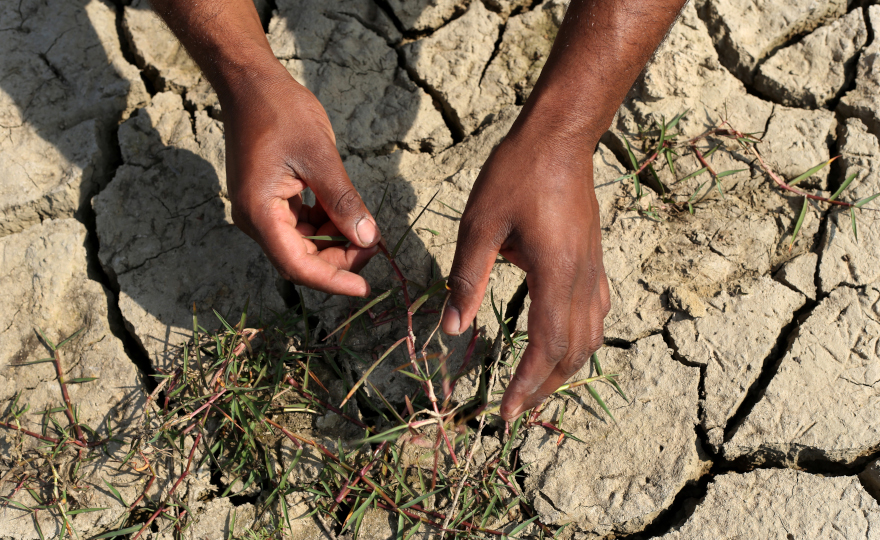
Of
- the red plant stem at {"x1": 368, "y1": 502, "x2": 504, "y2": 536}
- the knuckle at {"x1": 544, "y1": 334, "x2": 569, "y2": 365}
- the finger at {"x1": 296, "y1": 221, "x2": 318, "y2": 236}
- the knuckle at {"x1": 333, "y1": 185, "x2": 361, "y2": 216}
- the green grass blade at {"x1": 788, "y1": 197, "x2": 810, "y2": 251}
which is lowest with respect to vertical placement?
the red plant stem at {"x1": 368, "y1": 502, "x2": 504, "y2": 536}

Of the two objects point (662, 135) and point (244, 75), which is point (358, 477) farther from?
point (662, 135)

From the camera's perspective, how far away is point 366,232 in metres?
1.69

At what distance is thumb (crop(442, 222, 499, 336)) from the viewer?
1.56 meters

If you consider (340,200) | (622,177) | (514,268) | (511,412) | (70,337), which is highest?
(622,177)

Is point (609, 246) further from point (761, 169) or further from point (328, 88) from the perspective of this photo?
point (328, 88)

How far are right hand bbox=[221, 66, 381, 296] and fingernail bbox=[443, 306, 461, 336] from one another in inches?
10.8

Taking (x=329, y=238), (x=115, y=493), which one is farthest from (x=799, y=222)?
(x=115, y=493)

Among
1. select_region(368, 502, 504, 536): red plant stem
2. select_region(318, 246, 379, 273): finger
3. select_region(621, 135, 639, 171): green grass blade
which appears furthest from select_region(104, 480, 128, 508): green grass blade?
select_region(621, 135, 639, 171): green grass blade

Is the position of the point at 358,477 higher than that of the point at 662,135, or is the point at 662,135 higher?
the point at 662,135

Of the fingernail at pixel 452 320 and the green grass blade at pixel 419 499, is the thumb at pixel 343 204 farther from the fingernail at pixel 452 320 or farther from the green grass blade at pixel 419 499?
the green grass blade at pixel 419 499

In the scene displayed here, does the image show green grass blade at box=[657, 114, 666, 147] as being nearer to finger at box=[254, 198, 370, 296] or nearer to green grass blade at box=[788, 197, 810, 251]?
green grass blade at box=[788, 197, 810, 251]

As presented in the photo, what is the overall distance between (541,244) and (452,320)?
355 mm

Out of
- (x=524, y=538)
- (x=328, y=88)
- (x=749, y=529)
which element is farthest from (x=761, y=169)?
(x=328, y=88)

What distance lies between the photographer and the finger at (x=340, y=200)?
1666 mm
